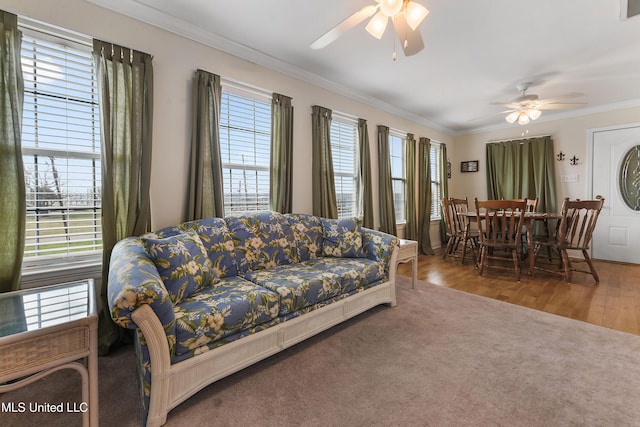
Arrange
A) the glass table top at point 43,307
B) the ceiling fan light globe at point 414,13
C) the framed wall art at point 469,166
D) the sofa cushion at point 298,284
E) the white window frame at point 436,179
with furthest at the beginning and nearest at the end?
the framed wall art at point 469,166
the white window frame at point 436,179
the sofa cushion at point 298,284
the ceiling fan light globe at point 414,13
the glass table top at point 43,307

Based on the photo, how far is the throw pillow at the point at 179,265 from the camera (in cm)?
163

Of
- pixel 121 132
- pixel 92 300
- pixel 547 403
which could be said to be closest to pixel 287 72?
pixel 121 132

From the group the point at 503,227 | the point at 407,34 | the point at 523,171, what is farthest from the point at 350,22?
the point at 523,171

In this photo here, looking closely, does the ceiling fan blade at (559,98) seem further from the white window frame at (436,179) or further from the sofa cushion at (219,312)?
the sofa cushion at (219,312)

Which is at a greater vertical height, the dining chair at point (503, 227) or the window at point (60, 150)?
the window at point (60, 150)

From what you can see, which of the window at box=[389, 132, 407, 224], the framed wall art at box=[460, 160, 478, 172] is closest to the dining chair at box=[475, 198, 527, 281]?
the window at box=[389, 132, 407, 224]

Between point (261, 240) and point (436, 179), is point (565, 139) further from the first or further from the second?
point (261, 240)

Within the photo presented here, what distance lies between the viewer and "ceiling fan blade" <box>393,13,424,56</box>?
1792mm

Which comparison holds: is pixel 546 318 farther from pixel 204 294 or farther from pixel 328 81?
pixel 328 81

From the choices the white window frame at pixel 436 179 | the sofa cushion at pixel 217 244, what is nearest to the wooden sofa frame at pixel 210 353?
the sofa cushion at pixel 217 244

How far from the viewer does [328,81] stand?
11.3 ft

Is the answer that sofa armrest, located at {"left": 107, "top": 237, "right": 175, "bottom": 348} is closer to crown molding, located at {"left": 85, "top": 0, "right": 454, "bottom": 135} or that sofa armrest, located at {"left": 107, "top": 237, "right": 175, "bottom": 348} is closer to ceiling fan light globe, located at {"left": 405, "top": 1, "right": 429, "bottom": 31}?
crown molding, located at {"left": 85, "top": 0, "right": 454, "bottom": 135}

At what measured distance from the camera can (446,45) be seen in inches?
105

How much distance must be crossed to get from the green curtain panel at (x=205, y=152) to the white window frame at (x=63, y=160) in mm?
652
